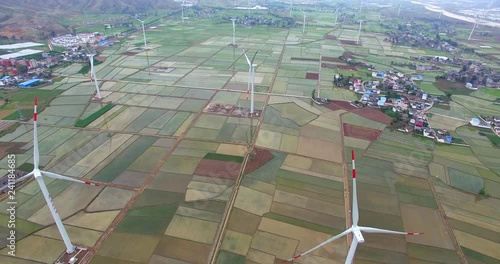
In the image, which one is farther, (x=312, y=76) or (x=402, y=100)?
(x=312, y=76)

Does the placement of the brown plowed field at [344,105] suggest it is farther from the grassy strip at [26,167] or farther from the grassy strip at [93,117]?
the grassy strip at [26,167]

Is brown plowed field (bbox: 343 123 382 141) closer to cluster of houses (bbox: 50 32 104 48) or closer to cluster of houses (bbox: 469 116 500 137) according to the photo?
cluster of houses (bbox: 469 116 500 137)

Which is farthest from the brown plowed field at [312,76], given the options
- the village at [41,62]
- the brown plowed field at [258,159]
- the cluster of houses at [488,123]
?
the village at [41,62]

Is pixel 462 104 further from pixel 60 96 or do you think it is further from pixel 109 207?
pixel 60 96

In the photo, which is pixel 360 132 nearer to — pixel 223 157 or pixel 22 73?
pixel 223 157

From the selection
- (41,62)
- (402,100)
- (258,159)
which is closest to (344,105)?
(402,100)
